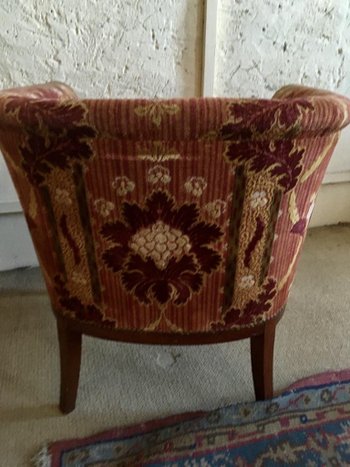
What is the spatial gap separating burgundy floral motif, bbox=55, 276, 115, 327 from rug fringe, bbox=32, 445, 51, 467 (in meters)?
0.33

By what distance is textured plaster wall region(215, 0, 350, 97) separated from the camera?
1.55 m

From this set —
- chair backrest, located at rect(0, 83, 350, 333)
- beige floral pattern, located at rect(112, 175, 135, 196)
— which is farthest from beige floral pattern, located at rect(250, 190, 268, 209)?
beige floral pattern, located at rect(112, 175, 135, 196)

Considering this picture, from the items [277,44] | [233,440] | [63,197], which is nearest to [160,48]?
[277,44]

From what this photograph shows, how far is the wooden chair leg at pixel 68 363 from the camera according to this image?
1.05 m

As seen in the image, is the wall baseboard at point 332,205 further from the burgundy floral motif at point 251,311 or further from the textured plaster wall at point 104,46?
the burgundy floral motif at point 251,311

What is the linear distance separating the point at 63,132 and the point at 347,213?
5.82ft

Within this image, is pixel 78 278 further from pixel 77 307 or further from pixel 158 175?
pixel 158 175

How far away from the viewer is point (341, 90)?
1.82 metres

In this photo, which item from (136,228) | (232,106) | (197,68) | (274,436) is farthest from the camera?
(197,68)

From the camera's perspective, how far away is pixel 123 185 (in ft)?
2.52

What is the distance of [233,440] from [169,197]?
613 mm

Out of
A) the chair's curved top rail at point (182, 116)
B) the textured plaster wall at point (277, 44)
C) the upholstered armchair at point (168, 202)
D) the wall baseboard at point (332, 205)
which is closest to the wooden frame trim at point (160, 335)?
the upholstered armchair at point (168, 202)

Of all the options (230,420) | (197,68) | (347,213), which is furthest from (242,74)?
(230,420)

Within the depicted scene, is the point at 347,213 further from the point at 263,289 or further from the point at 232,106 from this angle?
the point at 232,106
